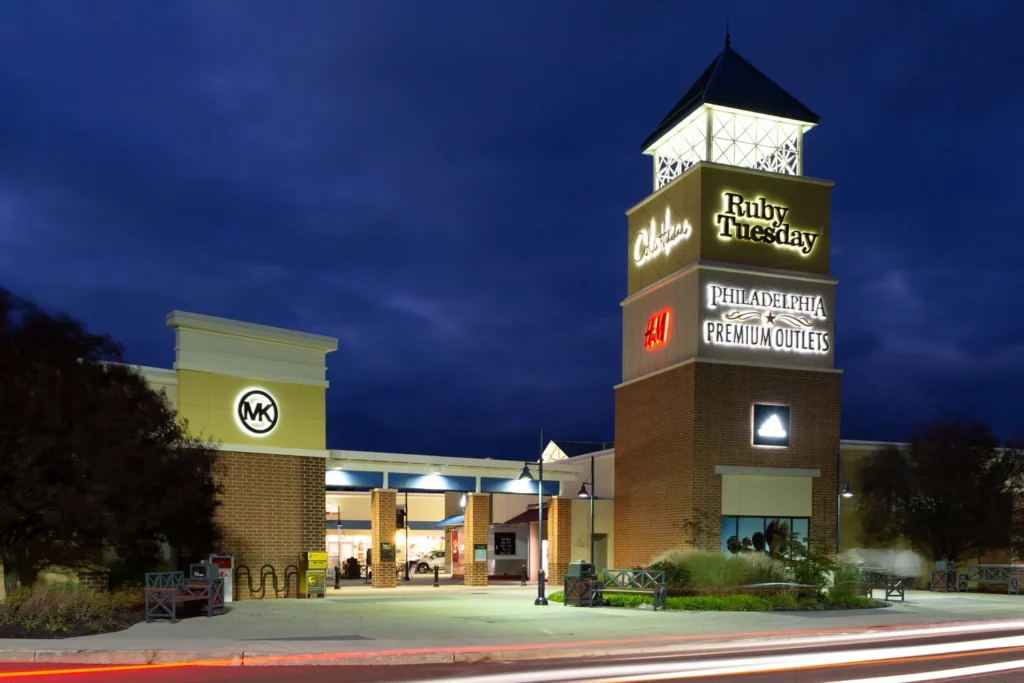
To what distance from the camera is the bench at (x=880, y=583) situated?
1189 inches

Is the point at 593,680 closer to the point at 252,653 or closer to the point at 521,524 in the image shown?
the point at 252,653

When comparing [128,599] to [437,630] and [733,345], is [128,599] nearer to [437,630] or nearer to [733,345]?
[437,630]

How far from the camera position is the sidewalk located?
1662 centimetres

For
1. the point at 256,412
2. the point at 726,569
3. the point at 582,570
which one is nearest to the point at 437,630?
the point at 582,570

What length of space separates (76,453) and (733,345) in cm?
2245

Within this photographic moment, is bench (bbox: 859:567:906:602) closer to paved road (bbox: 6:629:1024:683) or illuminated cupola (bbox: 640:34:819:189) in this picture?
→ paved road (bbox: 6:629:1024:683)

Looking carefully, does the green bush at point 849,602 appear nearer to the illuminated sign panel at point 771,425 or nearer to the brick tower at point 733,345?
the brick tower at point 733,345

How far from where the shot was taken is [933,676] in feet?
47.4

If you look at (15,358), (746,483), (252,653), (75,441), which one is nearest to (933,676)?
(252,653)

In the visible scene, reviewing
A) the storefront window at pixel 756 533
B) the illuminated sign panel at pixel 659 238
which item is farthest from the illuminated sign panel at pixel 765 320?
the storefront window at pixel 756 533

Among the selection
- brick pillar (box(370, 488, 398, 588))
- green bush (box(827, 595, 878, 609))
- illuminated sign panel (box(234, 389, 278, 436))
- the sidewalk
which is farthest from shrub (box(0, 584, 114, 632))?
green bush (box(827, 595, 878, 609))

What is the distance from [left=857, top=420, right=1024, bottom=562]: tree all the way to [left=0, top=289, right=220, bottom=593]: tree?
81.2ft

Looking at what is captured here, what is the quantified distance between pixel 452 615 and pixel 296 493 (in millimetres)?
9437

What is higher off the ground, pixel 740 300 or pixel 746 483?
pixel 740 300
